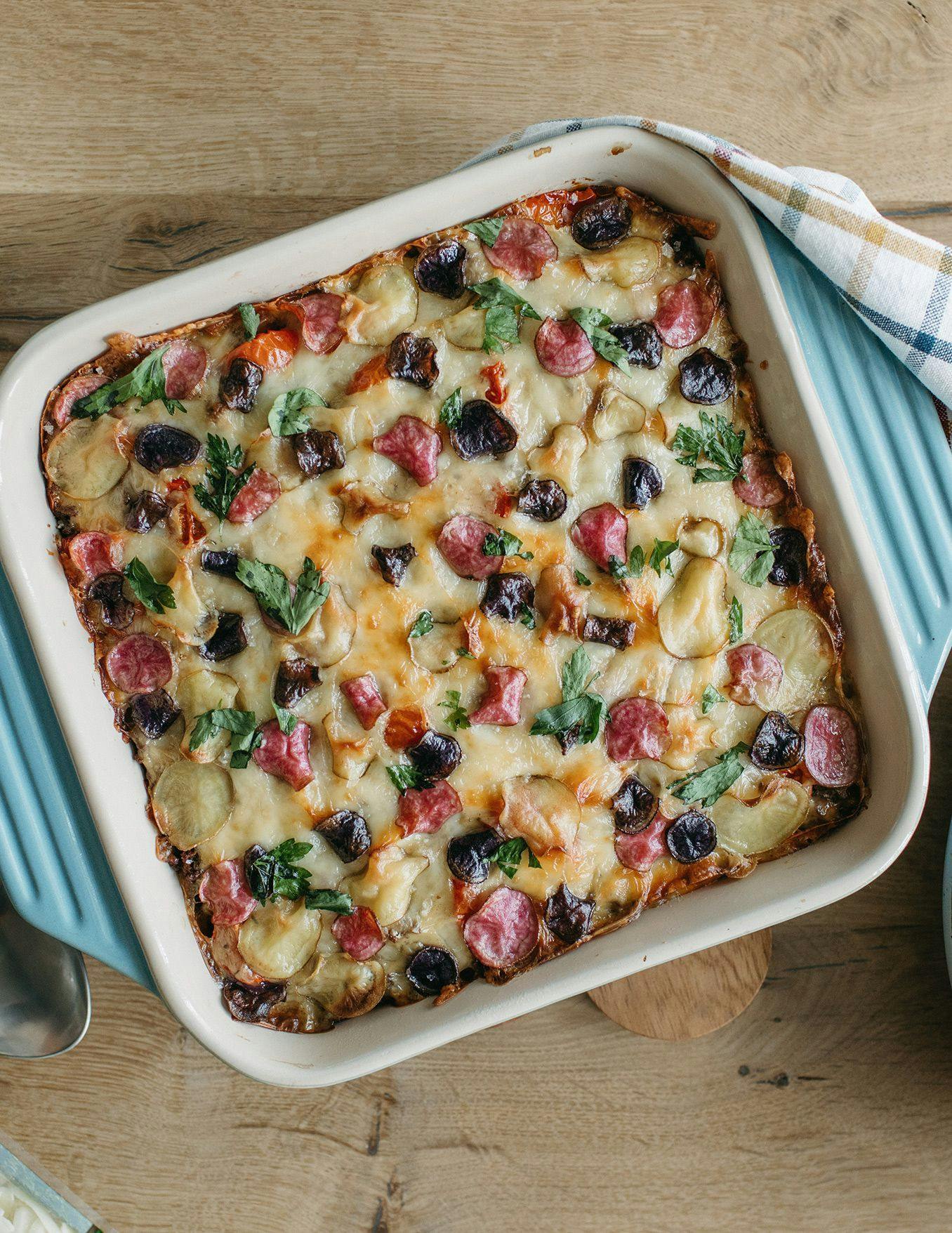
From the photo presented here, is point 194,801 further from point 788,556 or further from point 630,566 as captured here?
point 788,556

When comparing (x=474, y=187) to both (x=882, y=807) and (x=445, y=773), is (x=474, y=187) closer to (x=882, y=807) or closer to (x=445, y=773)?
(x=445, y=773)

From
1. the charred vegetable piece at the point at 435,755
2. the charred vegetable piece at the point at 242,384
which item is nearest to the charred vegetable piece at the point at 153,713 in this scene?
the charred vegetable piece at the point at 435,755

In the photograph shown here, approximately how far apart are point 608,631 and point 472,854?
509 mm

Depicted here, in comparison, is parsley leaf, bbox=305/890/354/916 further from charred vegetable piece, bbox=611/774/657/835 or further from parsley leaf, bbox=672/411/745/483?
parsley leaf, bbox=672/411/745/483

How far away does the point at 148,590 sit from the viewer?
190 cm

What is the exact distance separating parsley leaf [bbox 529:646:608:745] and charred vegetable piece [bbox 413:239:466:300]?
77 centimetres

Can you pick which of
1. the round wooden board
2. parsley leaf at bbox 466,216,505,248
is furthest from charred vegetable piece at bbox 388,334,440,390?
the round wooden board

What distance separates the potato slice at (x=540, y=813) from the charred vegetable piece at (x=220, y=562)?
0.68m

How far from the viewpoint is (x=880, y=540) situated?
80.4 inches

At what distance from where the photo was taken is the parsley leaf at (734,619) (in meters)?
1.97

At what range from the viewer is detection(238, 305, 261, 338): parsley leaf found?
192 centimetres

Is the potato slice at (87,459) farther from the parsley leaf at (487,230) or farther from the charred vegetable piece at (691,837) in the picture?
the charred vegetable piece at (691,837)

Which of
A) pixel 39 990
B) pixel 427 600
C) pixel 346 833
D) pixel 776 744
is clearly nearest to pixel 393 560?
pixel 427 600

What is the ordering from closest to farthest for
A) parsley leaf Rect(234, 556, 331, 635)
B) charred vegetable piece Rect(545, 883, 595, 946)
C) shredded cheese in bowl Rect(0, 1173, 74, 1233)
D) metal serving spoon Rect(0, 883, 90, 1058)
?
parsley leaf Rect(234, 556, 331, 635), charred vegetable piece Rect(545, 883, 595, 946), shredded cheese in bowl Rect(0, 1173, 74, 1233), metal serving spoon Rect(0, 883, 90, 1058)
